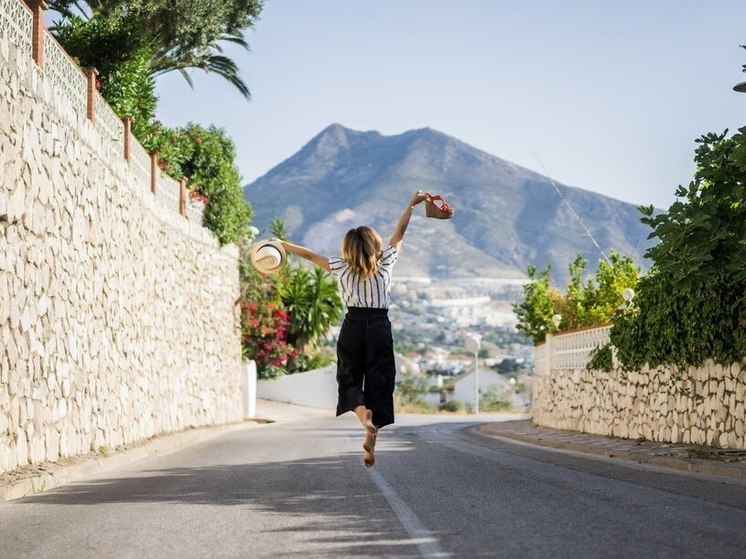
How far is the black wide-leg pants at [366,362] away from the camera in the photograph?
31.1 ft

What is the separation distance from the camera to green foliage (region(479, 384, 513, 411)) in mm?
93625

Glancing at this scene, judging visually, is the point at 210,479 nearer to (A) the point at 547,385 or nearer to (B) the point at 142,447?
(B) the point at 142,447

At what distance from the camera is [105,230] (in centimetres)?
1792

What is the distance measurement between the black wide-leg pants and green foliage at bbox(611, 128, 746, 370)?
5.74 meters

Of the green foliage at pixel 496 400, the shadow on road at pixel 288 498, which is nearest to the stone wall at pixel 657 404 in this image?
the shadow on road at pixel 288 498

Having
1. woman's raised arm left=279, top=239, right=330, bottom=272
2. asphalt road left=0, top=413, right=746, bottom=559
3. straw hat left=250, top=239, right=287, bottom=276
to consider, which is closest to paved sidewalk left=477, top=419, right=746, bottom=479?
asphalt road left=0, top=413, right=746, bottom=559

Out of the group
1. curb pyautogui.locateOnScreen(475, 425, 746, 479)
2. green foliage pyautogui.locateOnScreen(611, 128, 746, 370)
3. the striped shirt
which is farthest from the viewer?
green foliage pyautogui.locateOnScreen(611, 128, 746, 370)

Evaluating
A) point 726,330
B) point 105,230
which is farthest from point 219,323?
point 726,330

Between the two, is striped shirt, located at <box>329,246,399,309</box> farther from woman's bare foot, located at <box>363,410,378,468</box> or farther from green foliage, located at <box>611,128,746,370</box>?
green foliage, located at <box>611,128,746,370</box>

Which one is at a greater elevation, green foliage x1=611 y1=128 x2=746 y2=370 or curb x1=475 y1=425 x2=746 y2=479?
green foliage x1=611 y1=128 x2=746 y2=370

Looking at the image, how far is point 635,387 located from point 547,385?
9211mm

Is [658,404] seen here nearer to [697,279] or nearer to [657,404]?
[657,404]

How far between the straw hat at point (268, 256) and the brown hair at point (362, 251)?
522 millimetres

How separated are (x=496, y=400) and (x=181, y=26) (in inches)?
2901
